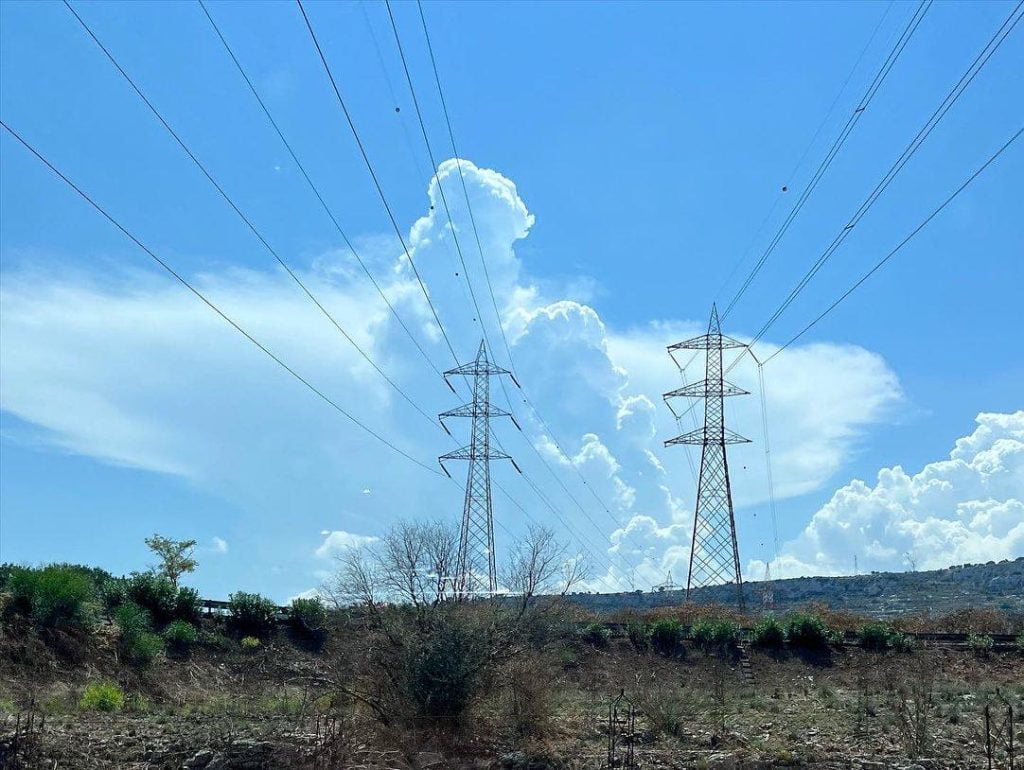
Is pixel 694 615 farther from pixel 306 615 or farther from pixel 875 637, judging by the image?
pixel 306 615

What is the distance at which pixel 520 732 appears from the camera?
30.3m

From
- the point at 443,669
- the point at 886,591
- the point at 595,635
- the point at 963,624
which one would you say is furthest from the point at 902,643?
the point at 886,591

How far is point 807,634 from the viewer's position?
6072 cm

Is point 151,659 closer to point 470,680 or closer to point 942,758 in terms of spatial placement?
point 470,680

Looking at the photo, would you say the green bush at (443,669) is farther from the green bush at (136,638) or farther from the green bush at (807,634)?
the green bush at (807,634)

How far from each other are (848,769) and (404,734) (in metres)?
11.6

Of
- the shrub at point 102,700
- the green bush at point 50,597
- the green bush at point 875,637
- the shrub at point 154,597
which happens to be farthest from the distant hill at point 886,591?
the shrub at point 102,700

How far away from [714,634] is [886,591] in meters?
68.6

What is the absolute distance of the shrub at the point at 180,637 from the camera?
177 ft

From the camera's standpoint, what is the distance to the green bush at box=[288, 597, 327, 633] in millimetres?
62094

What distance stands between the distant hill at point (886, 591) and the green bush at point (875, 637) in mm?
32033

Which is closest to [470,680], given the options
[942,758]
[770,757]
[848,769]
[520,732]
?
[520,732]

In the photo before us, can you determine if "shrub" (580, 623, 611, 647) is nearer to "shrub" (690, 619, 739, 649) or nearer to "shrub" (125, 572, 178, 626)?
"shrub" (690, 619, 739, 649)

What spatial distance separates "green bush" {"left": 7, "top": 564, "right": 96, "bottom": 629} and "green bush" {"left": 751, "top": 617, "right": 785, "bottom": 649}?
34.6 metres
